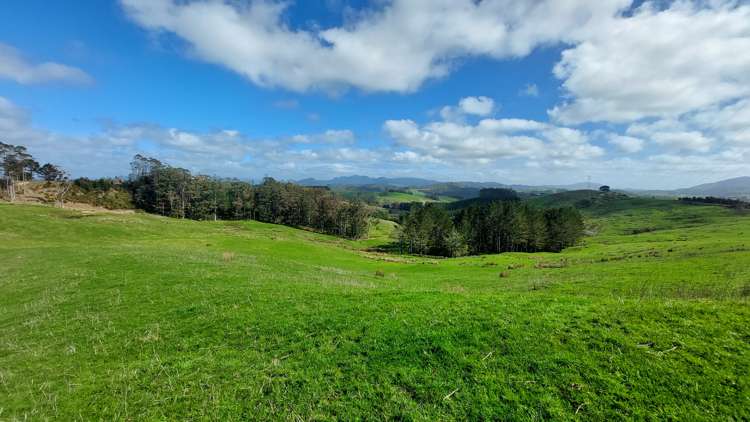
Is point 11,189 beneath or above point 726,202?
above

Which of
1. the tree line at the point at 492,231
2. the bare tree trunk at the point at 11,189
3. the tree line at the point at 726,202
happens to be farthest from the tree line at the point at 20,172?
the tree line at the point at 726,202

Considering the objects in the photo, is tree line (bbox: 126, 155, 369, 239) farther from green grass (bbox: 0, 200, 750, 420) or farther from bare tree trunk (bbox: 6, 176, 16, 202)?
green grass (bbox: 0, 200, 750, 420)

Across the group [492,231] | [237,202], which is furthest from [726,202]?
[237,202]

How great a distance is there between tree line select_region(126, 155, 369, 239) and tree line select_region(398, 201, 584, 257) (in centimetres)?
3322

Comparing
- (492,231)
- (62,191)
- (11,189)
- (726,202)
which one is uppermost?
(11,189)

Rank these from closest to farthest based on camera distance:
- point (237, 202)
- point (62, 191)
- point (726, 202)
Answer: point (62, 191) → point (237, 202) → point (726, 202)

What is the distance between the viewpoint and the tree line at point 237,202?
122 m

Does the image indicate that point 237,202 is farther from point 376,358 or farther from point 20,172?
point 376,358

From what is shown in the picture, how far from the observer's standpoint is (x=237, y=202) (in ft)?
422

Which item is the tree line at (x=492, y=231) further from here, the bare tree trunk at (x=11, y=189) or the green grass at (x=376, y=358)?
the bare tree trunk at (x=11, y=189)

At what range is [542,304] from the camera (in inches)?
420

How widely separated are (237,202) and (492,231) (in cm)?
10526

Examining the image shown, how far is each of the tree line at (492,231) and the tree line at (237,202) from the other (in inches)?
1308

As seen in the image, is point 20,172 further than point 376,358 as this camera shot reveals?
Yes
